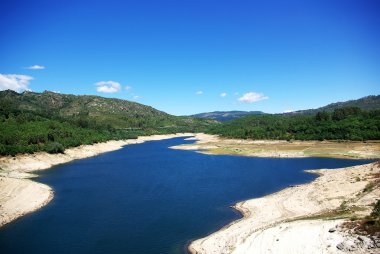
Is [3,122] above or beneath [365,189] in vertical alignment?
above

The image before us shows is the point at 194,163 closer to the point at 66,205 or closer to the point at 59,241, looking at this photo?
the point at 66,205

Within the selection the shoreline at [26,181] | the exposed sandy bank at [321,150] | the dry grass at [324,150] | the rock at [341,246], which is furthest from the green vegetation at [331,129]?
the rock at [341,246]

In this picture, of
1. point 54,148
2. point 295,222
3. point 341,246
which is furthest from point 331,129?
point 341,246

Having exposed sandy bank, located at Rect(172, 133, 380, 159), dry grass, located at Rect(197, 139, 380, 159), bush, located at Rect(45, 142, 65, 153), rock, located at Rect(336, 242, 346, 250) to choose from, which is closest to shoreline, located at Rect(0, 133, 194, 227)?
bush, located at Rect(45, 142, 65, 153)

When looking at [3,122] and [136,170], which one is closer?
[136,170]

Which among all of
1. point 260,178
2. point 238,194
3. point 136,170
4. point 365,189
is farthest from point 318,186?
point 136,170

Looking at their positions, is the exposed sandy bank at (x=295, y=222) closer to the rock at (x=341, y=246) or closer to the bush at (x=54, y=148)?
the rock at (x=341, y=246)
